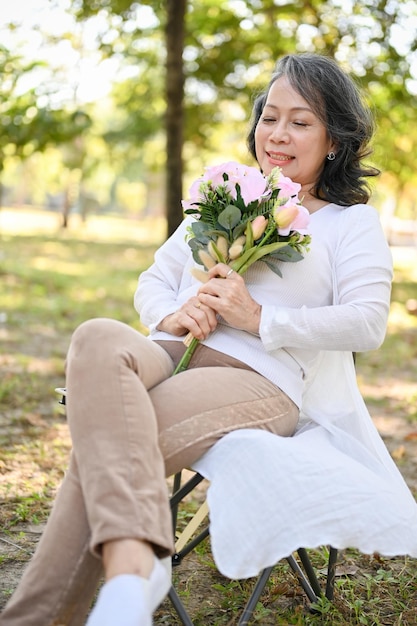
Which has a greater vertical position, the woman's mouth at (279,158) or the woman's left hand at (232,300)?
the woman's mouth at (279,158)

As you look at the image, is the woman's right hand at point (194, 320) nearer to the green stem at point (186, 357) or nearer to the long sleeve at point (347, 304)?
the green stem at point (186, 357)

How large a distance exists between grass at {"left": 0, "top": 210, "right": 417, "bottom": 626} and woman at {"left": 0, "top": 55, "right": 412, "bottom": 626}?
0.72 meters

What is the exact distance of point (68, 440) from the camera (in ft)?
14.8

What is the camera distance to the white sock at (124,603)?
168 centimetres

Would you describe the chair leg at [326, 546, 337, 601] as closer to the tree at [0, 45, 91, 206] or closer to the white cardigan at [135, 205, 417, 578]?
the white cardigan at [135, 205, 417, 578]

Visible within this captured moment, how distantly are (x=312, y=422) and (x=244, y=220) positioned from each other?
714 mm

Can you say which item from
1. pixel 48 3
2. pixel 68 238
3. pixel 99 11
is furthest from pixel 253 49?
pixel 68 238

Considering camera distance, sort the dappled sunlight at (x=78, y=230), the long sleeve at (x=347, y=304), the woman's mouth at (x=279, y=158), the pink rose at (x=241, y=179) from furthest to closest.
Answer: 1. the dappled sunlight at (x=78, y=230)
2. the woman's mouth at (x=279, y=158)
3. the pink rose at (x=241, y=179)
4. the long sleeve at (x=347, y=304)

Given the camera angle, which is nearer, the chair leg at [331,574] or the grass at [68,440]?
the chair leg at [331,574]

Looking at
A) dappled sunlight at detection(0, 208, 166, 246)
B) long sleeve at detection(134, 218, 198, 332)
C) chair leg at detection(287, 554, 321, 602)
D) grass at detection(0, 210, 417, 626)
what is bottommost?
dappled sunlight at detection(0, 208, 166, 246)

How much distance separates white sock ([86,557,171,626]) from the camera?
168 cm

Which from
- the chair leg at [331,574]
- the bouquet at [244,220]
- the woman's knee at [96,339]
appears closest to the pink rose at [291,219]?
the bouquet at [244,220]

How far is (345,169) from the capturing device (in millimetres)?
2893

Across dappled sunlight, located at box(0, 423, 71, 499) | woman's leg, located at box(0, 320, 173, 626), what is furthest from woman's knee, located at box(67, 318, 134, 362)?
dappled sunlight, located at box(0, 423, 71, 499)
